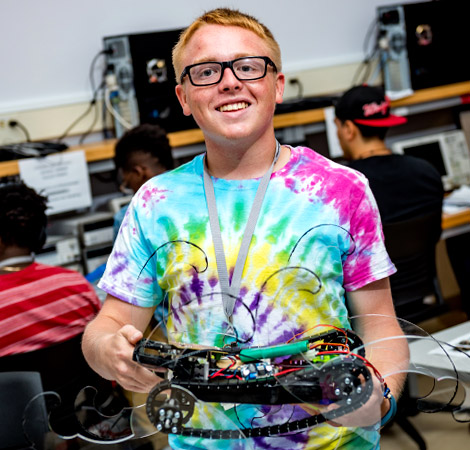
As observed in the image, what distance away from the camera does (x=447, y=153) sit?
4246 mm

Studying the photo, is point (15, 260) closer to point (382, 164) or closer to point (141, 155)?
point (141, 155)

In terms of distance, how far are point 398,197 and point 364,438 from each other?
208 centimetres

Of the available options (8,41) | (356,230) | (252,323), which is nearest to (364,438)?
(252,323)

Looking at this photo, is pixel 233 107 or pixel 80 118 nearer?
pixel 233 107

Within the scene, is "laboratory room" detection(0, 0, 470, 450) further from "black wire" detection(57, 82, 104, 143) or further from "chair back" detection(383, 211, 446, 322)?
"black wire" detection(57, 82, 104, 143)

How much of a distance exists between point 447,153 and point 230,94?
136 inches

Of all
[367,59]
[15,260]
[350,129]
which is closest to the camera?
[15,260]

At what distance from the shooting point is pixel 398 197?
9.39ft

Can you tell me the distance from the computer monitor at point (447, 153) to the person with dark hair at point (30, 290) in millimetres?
2438

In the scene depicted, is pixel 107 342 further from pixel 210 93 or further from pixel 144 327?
pixel 210 93

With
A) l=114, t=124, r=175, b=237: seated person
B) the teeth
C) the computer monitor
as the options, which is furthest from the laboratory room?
the computer monitor

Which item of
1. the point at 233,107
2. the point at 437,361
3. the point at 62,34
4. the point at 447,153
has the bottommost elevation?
the point at 447,153

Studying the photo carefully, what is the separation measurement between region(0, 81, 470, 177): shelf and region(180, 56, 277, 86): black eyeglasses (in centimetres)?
197

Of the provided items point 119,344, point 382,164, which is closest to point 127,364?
point 119,344
